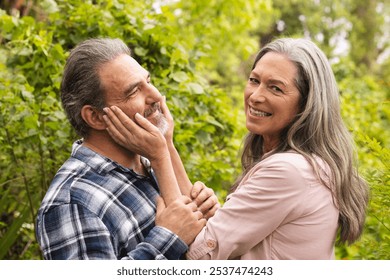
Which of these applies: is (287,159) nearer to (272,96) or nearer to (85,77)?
(272,96)

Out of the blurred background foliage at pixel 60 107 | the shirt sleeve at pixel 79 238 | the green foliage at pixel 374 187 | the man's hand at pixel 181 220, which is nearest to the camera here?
the shirt sleeve at pixel 79 238

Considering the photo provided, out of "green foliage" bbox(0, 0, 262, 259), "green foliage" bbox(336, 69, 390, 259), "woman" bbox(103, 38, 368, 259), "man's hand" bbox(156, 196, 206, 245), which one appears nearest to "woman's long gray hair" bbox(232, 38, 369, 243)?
"woman" bbox(103, 38, 368, 259)

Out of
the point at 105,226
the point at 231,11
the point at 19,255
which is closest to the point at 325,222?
the point at 105,226

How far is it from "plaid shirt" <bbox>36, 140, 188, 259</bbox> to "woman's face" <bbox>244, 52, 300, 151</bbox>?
2.01 feet

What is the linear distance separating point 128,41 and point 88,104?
1.39 metres

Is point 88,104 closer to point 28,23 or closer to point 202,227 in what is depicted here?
point 202,227

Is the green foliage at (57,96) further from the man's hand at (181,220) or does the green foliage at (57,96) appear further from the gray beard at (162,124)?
the man's hand at (181,220)

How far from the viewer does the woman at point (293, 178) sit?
2.28 m

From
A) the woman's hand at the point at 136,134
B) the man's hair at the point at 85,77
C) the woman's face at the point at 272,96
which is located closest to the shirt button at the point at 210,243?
the woman's hand at the point at 136,134

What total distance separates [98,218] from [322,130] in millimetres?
1005

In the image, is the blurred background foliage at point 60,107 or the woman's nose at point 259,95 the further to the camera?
the blurred background foliage at point 60,107

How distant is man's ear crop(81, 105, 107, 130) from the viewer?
8.38 ft

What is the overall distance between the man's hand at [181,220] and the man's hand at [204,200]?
17 centimetres
